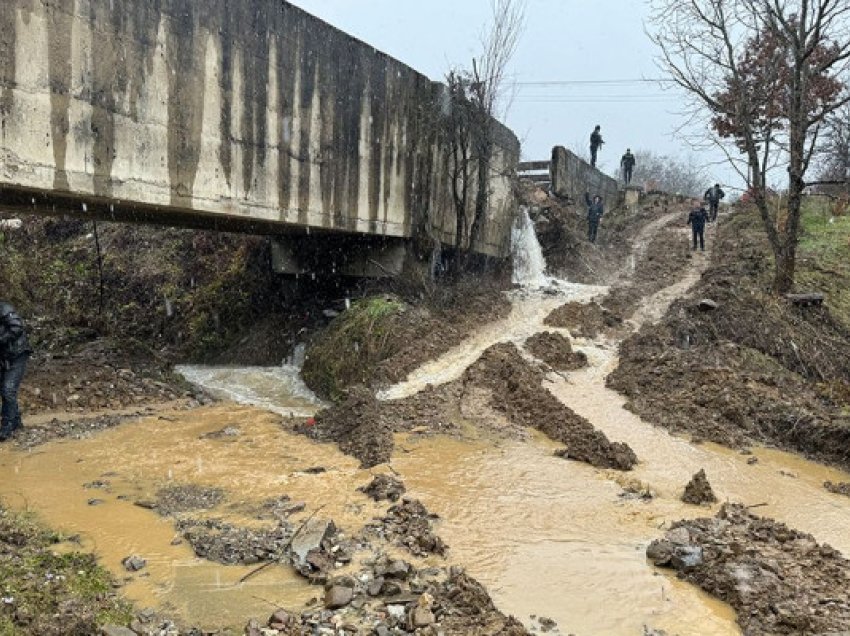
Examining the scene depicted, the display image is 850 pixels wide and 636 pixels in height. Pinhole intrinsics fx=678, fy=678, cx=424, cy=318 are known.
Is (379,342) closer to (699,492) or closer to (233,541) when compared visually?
(699,492)

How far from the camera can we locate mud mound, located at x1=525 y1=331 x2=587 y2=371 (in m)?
11.8

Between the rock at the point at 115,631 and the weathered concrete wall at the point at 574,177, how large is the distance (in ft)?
69.2

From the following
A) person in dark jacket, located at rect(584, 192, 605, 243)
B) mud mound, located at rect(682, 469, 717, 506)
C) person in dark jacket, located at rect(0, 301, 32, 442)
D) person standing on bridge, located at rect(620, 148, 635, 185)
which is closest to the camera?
mud mound, located at rect(682, 469, 717, 506)

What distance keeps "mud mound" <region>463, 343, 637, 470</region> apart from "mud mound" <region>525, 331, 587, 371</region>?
0.53m

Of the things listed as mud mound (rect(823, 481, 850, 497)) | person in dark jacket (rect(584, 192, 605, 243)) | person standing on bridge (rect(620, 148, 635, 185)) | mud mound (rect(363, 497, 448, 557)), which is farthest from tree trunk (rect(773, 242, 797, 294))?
person standing on bridge (rect(620, 148, 635, 185))

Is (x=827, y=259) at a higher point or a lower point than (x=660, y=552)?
higher

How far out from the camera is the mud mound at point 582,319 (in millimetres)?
13711

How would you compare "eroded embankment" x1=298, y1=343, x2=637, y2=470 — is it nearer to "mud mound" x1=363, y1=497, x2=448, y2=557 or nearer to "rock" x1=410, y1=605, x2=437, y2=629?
"mud mound" x1=363, y1=497, x2=448, y2=557

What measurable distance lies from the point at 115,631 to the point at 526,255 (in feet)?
55.8

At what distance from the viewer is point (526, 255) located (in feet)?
64.5

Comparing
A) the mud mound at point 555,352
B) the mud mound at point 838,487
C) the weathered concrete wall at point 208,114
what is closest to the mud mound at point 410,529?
the mud mound at point 838,487

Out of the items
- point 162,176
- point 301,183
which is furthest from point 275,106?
point 162,176

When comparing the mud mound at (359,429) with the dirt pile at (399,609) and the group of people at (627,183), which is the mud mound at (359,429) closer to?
the dirt pile at (399,609)

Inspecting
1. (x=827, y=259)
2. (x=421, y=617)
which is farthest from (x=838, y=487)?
(x=827, y=259)
